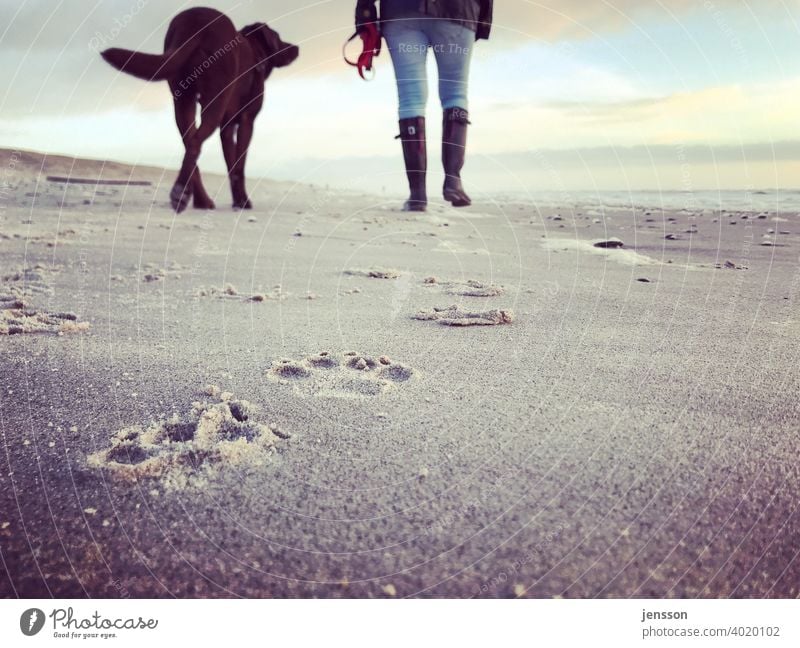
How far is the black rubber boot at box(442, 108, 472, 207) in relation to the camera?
2844 millimetres

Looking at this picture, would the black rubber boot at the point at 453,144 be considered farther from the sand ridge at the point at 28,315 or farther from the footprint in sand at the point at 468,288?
the sand ridge at the point at 28,315

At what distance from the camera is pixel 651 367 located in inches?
64.7

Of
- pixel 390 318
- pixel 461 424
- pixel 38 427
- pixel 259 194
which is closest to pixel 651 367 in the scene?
pixel 461 424

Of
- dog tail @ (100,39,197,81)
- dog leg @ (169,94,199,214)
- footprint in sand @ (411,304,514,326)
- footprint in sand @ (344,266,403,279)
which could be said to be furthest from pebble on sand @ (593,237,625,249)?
dog tail @ (100,39,197,81)

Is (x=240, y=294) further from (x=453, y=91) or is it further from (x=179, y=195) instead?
(x=453, y=91)

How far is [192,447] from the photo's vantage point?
121cm

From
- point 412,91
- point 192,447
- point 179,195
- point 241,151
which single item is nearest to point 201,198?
point 241,151

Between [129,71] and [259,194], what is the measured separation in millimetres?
2965

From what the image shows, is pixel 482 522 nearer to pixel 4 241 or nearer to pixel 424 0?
pixel 424 0

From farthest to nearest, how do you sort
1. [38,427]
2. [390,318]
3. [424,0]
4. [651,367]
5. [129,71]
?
1. [129,71]
2. [424,0]
3. [390,318]
4. [651,367]
5. [38,427]

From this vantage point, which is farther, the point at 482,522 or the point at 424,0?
the point at 424,0

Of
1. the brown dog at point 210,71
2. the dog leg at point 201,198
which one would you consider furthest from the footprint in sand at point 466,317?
the dog leg at point 201,198

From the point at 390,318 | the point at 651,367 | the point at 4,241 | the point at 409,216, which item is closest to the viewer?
the point at 651,367
